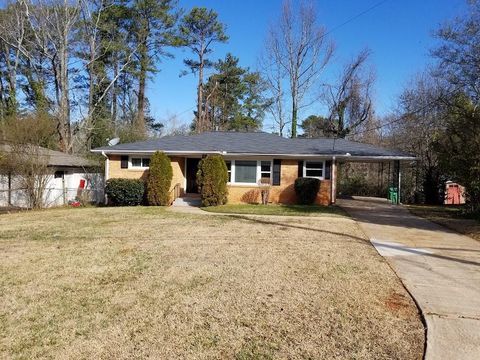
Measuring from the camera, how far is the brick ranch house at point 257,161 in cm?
1788

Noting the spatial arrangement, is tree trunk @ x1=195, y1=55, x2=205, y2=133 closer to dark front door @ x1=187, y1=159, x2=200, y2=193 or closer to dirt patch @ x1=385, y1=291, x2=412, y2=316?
dark front door @ x1=187, y1=159, x2=200, y2=193

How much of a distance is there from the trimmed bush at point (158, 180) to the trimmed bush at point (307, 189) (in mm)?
5717

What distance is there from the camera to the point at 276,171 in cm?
1839

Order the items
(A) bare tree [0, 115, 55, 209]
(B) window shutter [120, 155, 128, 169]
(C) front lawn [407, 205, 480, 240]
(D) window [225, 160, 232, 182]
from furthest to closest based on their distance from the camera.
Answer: (B) window shutter [120, 155, 128, 169], (D) window [225, 160, 232, 182], (A) bare tree [0, 115, 55, 209], (C) front lawn [407, 205, 480, 240]

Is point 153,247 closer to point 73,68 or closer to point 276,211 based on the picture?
point 276,211

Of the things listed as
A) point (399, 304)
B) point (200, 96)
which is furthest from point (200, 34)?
point (399, 304)

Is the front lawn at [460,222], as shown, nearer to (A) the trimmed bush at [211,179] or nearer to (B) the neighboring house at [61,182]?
(A) the trimmed bush at [211,179]

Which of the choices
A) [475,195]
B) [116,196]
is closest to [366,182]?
[475,195]

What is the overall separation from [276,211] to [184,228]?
4.99 meters

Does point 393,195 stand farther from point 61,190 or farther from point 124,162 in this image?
point 61,190

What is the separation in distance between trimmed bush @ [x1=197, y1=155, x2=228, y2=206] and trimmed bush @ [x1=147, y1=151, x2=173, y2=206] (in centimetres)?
162

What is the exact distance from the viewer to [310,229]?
1038 cm

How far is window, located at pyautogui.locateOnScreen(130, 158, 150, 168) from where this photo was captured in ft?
63.3

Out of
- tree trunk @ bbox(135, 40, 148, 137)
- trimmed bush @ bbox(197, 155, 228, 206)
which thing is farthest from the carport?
tree trunk @ bbox(135, 40, 148, 137)
